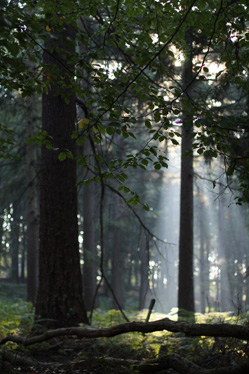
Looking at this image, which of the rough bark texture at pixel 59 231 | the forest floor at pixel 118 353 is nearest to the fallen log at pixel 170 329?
the forest floor at pixel 118 353

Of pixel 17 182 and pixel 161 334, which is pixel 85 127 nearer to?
pixel 161 334

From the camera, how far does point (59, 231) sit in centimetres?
630

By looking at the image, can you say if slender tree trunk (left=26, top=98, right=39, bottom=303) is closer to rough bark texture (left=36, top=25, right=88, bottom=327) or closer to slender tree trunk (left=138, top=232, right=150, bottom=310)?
slender tree trunk (left=138, top=232, right=150, bottom=310)

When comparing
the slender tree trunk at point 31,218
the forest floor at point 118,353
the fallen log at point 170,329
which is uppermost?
the slender tree trunk at point 31,218

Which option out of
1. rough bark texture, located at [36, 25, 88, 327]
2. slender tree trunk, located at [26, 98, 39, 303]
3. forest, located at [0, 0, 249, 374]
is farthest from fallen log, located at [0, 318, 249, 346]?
slender tree trunk, located at [26, 98, 39, 303]

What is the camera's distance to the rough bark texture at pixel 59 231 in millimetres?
6139

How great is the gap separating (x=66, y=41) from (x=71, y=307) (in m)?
4.38

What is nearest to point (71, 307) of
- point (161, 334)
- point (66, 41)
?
point (161, 334)

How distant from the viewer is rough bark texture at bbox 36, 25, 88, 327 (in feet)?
20.1

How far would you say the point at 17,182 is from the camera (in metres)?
14.3

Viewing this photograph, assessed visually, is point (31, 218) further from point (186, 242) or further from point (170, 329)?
point (170, 329)

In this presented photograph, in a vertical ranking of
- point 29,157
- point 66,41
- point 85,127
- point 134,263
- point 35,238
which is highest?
point 29,157

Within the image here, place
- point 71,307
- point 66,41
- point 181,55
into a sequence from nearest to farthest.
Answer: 1. point 66,41
2. point 181,55
3. point 71,307

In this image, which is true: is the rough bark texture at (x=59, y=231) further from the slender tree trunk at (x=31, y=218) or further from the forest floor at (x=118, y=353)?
the slender tree trunk at (x=31, y=218)
